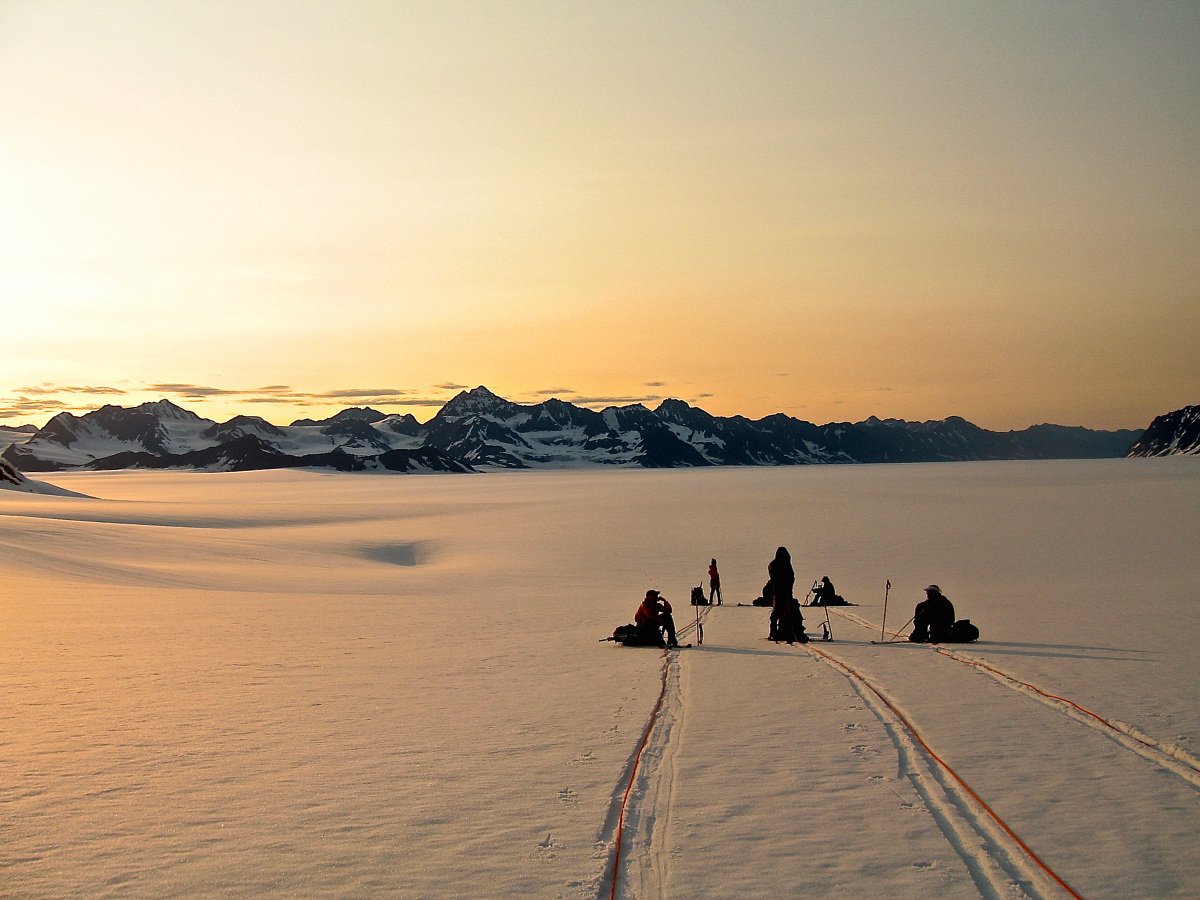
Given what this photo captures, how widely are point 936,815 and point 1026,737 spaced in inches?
125

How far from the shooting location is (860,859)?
6.86 metres

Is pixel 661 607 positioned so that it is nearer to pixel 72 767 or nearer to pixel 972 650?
pixel 972 650

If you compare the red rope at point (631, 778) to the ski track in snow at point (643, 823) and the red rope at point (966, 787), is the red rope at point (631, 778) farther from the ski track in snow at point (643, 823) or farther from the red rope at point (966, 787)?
the red rope at point (966, 787)

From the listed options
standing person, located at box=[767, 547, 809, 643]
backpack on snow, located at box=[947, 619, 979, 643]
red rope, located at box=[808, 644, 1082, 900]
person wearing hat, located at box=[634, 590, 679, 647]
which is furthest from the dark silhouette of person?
red rope, located at box=[808, 644, 1082, 900]

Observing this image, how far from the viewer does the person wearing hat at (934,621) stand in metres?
18.2

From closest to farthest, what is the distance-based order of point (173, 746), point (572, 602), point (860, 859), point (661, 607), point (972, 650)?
point (860, 859)
point (173, 746)
point (972, 650)
point (661, 607)
point (572, 602)

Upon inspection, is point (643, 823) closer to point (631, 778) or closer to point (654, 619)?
point (631, 778)

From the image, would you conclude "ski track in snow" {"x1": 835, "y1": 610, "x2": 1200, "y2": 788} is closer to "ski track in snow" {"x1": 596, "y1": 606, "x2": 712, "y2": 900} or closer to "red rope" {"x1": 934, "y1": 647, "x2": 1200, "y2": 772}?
"red rope" {"x1": 934, "y1": 647, "x2": 1200, "y2": 772}

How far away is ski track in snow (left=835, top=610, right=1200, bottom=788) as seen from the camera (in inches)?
358

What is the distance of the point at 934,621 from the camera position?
18.3 metres

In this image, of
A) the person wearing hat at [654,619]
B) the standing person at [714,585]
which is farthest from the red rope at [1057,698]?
the standing person at [714,585]

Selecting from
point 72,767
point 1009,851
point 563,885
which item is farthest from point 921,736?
point 72,767

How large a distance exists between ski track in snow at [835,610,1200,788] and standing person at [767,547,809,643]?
13.8 ft

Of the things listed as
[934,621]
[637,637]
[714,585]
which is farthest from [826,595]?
[637,637]
